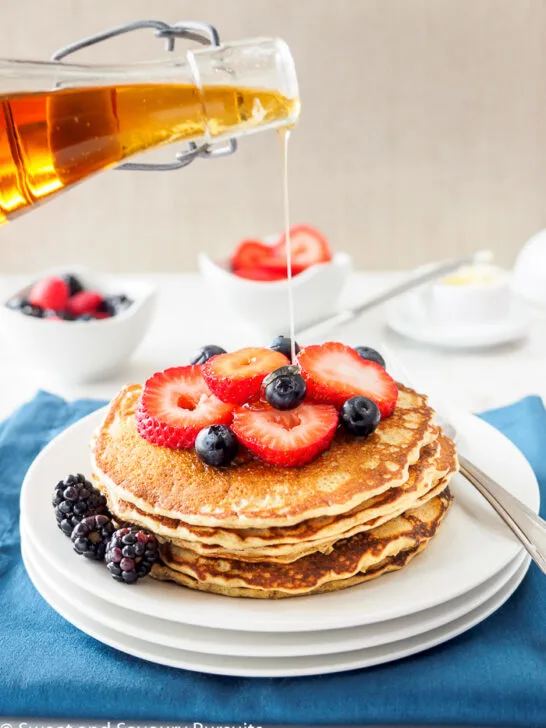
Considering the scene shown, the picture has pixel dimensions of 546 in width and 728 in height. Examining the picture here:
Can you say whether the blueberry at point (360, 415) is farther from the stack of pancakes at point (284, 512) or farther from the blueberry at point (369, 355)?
the blueberry at point (369, 355)

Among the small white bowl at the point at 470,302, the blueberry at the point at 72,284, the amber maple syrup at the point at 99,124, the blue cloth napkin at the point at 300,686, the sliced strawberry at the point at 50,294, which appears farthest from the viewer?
the small white bowl at the point at 470,302

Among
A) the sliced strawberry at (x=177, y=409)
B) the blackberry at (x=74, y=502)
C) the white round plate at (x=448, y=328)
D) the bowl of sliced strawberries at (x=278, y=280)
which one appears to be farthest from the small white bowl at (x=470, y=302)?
the blackberry at (x=74, y=502)

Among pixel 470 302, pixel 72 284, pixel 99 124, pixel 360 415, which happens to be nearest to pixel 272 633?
pixel 360 415

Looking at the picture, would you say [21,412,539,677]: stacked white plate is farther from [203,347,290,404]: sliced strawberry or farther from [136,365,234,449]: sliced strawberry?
[203,347,290,404]: sliced strawberry

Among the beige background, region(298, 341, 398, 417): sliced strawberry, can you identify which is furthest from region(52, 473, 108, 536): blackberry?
the beige background

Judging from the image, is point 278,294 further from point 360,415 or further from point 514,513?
point 514,513
